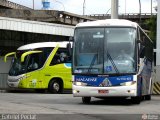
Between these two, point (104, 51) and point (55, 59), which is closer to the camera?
point (104, 51)

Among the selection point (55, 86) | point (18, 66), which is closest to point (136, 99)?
point (55, 86)

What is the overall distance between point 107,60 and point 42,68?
39.6 feet

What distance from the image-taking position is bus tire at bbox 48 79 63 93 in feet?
102

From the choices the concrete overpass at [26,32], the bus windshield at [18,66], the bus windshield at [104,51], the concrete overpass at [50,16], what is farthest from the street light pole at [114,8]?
the concrete overpass at [50,16]

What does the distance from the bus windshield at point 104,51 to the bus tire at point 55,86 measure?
38.3 ft

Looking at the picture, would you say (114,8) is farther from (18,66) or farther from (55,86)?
(18,66)

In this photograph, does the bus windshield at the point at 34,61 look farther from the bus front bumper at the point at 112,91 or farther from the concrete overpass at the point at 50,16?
the concrete overpass at the point at 50,16

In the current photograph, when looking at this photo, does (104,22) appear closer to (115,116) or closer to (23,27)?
(115,116)

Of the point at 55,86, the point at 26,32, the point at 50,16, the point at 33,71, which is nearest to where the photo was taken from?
the point at 33,71

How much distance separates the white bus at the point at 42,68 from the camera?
30.8 m

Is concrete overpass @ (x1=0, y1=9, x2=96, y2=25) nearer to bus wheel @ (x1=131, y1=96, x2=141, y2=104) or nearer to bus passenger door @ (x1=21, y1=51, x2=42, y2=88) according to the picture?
bus passenger door @ (x1=21, y1=51, x2=42, y2=88)

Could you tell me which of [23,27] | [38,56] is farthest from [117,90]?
[23,27]

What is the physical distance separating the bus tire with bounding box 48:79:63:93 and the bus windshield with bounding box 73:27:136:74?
1167 centimetres

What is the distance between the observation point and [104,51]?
1934 cm
